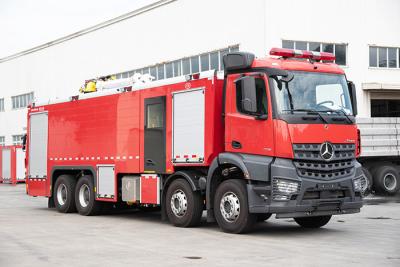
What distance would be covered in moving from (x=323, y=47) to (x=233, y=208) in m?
20.4

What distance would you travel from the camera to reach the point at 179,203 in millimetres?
12797

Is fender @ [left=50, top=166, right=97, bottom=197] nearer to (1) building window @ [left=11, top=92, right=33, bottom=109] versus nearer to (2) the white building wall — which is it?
(2) the white building wall

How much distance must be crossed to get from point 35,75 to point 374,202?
37538mm

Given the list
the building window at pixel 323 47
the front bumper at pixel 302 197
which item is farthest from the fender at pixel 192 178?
the building window at pixel 323 47

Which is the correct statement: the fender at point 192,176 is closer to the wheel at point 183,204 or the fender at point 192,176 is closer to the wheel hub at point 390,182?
the wheel at point 183,204

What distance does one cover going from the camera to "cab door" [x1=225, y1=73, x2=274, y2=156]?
1112 cm

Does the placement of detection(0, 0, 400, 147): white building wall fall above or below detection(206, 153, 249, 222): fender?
above

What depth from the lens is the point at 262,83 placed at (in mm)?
11258

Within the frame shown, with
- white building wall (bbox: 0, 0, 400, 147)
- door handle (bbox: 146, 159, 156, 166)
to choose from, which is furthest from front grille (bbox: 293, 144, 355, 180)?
white building wall (bbox: 0, 0, 400, 147)

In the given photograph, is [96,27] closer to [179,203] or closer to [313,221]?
[179,203]

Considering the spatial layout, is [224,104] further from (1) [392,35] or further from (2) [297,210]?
(1) [392,35]

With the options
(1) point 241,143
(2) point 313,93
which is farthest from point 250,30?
(1) point 241,143

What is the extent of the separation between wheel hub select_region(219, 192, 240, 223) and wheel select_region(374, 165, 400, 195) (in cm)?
1187

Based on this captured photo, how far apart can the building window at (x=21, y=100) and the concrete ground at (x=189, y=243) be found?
39.4 metres
